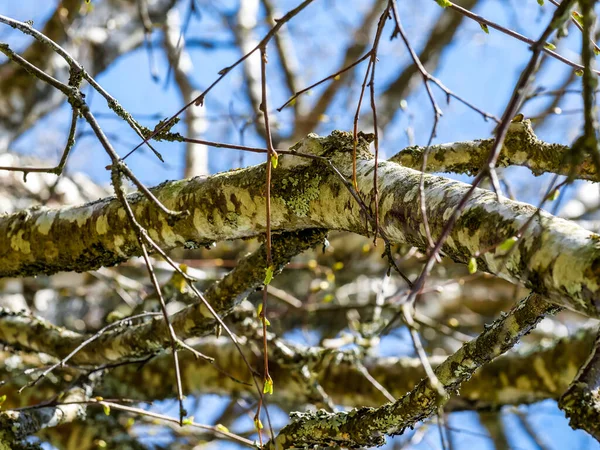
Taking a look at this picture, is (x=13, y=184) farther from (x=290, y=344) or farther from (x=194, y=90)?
(x=290, y=344)

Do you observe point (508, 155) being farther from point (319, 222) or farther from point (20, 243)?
point (20, 243)

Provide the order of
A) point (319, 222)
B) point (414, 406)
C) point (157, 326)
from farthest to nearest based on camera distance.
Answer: point (157, 326) → point (319, 222) → point (414, 406)

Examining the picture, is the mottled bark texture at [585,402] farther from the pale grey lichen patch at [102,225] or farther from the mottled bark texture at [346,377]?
the mottled bark texture at [346,377]

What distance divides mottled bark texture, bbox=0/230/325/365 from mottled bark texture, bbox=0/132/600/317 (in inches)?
4.5

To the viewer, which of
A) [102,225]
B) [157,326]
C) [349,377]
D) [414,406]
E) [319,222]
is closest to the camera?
[414,406]

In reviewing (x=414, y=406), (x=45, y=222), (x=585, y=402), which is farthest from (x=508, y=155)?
(x=45, y=222)

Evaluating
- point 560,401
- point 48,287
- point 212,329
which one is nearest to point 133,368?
point 212,329

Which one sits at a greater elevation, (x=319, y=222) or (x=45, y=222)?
(x=45, y=222)

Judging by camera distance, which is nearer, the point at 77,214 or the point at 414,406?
the point at 414,406

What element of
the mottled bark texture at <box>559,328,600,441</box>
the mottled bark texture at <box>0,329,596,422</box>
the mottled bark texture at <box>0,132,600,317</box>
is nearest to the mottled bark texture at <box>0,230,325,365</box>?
the mottled bark texture at <box>0,132,600,317</box>

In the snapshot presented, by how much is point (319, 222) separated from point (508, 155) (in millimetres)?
567

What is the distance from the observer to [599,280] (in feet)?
2.66

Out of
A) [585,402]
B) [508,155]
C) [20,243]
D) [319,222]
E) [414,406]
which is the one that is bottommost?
[585,402]

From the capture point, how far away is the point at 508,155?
5.13 ft
